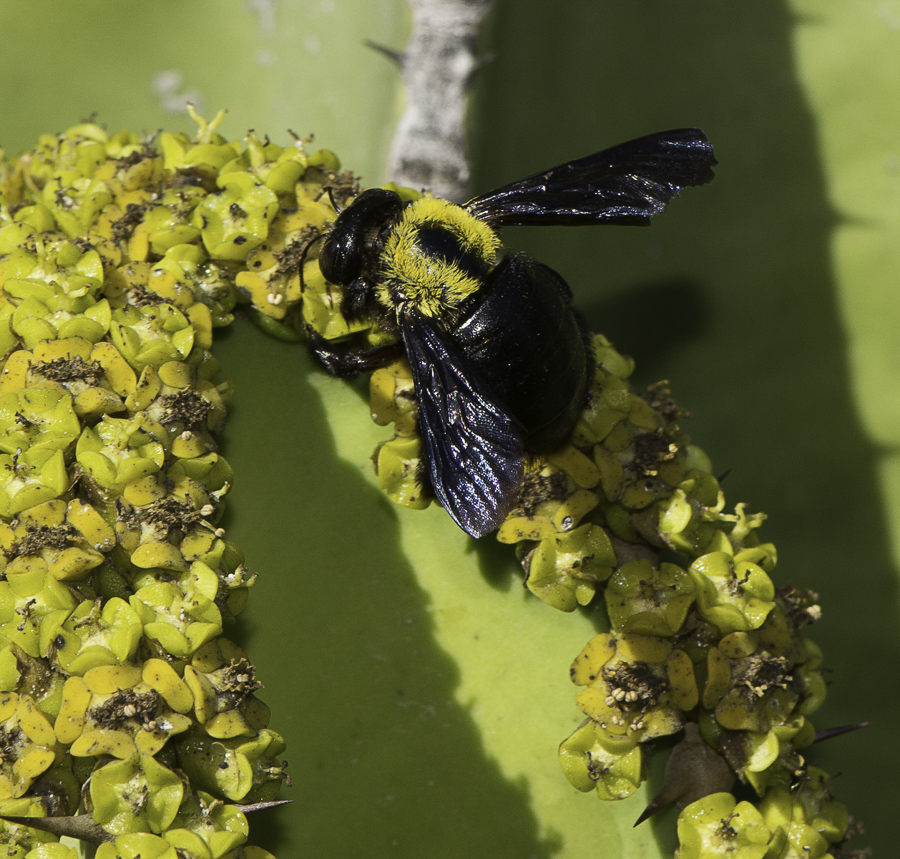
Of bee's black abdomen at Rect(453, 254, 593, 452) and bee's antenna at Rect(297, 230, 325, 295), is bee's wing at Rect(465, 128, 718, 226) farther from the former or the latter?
bee's antenna at Rect(297, 230, 325, 295)

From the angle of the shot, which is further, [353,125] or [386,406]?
[353,125]

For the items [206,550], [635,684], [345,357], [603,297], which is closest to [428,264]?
[345,357]

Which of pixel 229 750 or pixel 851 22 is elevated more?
pixel 851 22

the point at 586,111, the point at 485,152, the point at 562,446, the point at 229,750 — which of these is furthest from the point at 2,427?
Result: the point at 586,111

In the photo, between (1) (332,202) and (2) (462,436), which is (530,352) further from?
(1) (332,202)

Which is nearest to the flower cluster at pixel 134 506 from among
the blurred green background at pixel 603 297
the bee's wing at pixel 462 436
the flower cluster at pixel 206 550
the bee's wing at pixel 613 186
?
the flower cluster at pixel 206 550

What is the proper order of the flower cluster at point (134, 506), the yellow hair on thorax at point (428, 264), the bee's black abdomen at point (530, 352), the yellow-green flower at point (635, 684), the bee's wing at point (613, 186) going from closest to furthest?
the flower cluster at point (134, 506)
the yellow-green flower at point (635, 684)
the bee's black abdomen at point (530, 352)
the yellow hair on thorax at point (428, 264)
the bee's wing at point (613, 186)

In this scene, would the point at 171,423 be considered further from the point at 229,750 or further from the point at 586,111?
the point at 586,111

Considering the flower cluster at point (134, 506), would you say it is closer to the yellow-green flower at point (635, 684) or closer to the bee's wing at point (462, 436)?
the bee's wing at point (462, 436)
